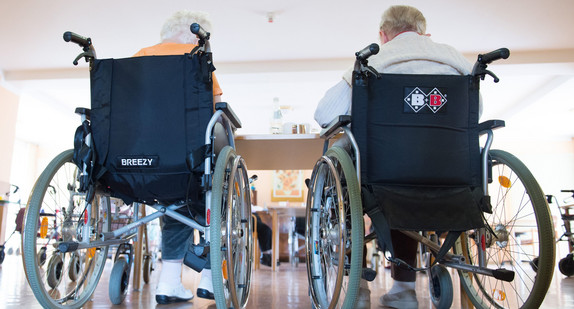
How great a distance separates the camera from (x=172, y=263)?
178cm

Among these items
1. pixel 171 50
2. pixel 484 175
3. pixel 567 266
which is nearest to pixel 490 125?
pixel 484 175

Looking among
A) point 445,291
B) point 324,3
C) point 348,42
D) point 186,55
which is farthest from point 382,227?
point 348,42

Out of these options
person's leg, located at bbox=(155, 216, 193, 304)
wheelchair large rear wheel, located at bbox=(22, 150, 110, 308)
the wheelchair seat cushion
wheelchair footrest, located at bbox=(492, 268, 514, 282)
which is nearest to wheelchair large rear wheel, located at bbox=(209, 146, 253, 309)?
the wheelchair seat cushion

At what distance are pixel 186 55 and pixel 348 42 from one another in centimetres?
413

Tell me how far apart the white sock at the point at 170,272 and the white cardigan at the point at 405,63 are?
0.85 m

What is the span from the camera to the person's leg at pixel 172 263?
1.75 m

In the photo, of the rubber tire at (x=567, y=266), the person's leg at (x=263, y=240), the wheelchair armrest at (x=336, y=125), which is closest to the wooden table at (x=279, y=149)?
the wheelchair armrest at (x=336, y=125)

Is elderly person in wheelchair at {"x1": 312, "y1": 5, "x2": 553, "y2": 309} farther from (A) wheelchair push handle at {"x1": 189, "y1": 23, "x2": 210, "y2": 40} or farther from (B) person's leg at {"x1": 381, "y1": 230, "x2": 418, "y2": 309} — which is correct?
(A) wheelchair push handle at {"x1": 189, "y1": 23, "x2": 210, "y2": 40}

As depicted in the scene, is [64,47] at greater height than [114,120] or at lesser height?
greater

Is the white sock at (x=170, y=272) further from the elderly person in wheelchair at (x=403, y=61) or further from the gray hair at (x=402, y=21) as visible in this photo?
the gray hair at (x=402, y=21)

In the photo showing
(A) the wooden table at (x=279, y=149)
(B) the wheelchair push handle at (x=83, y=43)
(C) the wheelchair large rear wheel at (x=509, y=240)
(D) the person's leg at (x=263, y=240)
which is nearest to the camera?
(C) the wheelchair large rear wheel at (x=509, y=240)

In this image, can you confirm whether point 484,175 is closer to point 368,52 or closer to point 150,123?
point 368,52

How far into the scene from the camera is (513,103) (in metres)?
7.16

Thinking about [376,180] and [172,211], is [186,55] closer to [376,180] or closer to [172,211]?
[172,211]
